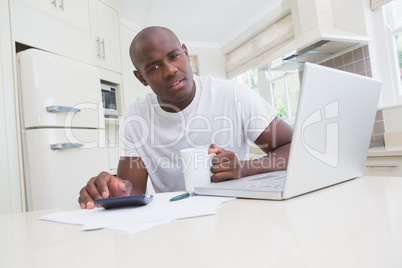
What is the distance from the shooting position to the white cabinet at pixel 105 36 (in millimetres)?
3052

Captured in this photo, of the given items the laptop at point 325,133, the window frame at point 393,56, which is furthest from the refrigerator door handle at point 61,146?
the window frame at point 393,56

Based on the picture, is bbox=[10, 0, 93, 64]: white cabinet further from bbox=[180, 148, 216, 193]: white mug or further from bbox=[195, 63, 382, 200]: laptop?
bbox=[195, 63, 382, 200]: laptop

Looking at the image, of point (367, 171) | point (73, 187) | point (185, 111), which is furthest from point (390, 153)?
point (73, 187)

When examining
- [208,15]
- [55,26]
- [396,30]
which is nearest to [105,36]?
[55,26]

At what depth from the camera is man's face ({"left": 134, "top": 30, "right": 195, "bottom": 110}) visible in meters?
1.20

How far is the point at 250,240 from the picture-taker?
0.37 metres

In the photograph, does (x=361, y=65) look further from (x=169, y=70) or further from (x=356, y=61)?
(x=169, y=70)

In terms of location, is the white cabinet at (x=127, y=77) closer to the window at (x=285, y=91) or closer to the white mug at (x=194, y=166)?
the window at (x=285, y=91)

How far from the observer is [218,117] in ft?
4.45

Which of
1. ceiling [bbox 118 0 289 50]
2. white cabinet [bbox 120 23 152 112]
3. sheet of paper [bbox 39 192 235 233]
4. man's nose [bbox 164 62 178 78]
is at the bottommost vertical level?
sheet of paper [bbox 39 192 235 233]

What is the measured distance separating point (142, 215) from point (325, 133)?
0.40m

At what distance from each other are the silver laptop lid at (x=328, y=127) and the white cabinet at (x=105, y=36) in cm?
276

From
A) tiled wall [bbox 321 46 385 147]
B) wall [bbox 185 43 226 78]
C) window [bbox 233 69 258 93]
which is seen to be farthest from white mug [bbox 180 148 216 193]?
wall [bbox 185 43 226 78]

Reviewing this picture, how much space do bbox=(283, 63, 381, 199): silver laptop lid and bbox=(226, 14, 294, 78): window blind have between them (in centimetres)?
266
